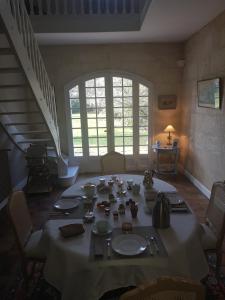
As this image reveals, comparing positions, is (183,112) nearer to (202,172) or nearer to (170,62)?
(170,62)

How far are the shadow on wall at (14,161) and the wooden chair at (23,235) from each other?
1.93m

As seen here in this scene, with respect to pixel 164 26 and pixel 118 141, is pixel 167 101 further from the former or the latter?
pixel 164 26

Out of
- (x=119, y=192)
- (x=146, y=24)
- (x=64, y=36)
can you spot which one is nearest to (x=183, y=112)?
(x=146, y=24)

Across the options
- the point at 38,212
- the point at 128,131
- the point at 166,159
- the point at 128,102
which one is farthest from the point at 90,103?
the point at 38,212

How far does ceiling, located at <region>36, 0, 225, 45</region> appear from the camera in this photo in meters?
2.93

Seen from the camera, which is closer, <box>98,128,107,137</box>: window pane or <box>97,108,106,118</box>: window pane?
<box>97,108,106,118</box>: window pane

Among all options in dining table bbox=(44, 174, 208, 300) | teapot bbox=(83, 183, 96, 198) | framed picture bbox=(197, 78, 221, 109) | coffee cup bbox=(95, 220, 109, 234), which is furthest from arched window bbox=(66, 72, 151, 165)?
coffee cup bbox=(95, 220, 109, 234)

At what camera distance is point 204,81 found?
151 inches

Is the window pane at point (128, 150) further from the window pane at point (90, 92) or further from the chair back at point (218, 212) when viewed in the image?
the chair back at point (218, 212)

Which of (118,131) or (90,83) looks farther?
(118,131)

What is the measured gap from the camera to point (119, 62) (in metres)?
4.92

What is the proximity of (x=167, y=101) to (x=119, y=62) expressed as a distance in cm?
127

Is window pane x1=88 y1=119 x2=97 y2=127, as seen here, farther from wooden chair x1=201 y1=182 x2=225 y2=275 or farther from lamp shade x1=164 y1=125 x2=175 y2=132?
wooden chair x1=201 y1=182 x2=225 y2=275

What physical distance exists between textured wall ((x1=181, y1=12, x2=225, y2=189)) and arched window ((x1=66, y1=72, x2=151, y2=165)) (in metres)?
0.83
